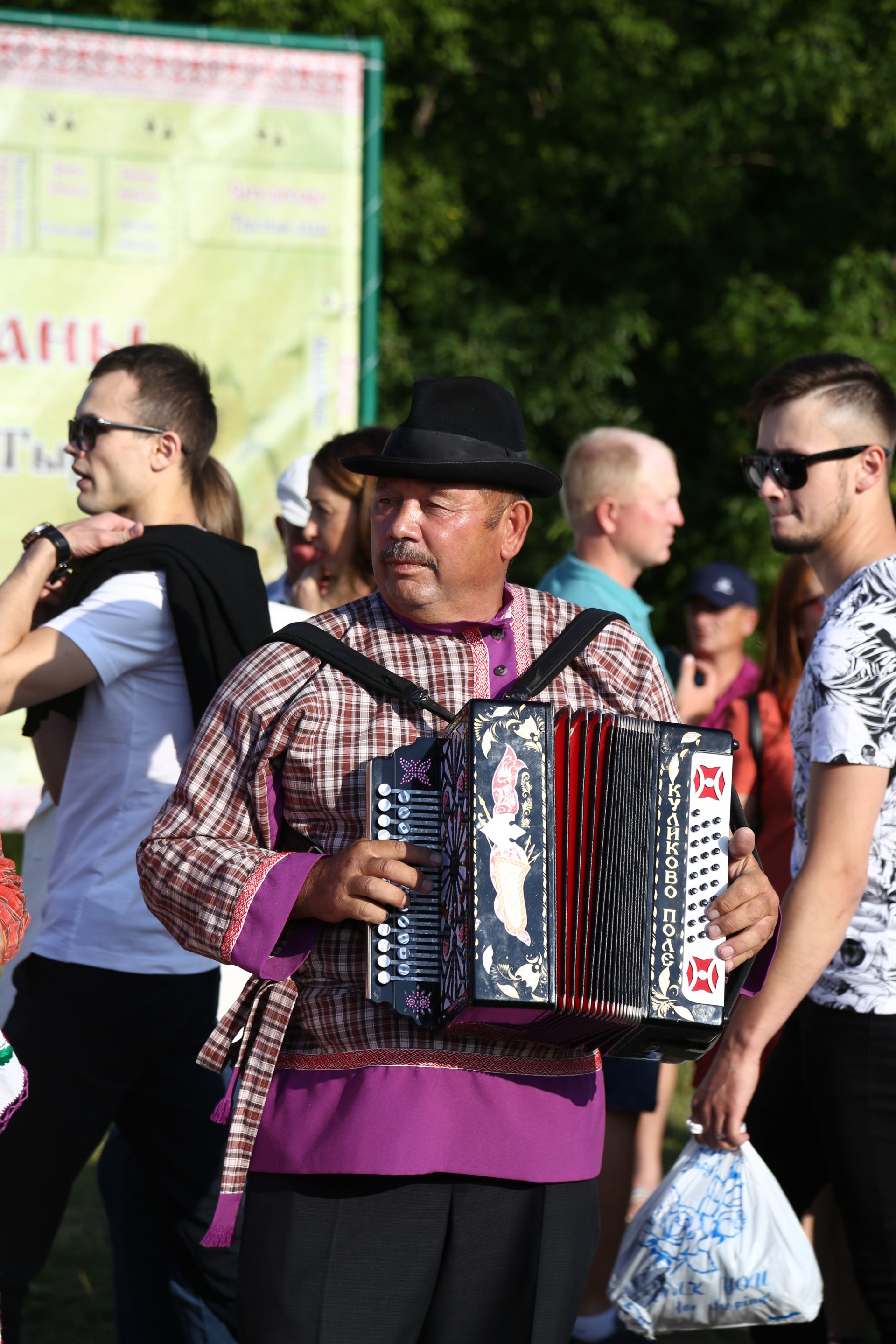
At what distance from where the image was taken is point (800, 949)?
2818 mm

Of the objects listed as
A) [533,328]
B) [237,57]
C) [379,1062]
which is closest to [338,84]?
[237,57]

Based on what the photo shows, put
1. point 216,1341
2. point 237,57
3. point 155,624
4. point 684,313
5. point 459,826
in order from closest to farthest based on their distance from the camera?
1. point 459,826
2. point 155,624
3. point 216,1341
4. point 237,57
5. point 684,313

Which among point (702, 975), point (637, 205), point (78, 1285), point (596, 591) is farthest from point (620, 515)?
point (637, 205)

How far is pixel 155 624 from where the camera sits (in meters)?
3.02

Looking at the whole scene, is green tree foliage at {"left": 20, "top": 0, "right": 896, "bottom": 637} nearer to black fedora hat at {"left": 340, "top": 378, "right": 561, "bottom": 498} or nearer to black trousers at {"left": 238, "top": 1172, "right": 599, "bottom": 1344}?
black fedora hat at {"left": 340, "top": 378, "right": 561, "bottom": 498}

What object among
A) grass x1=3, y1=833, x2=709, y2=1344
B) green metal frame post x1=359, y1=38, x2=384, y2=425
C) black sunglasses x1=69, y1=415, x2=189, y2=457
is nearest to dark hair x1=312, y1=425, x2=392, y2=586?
black sunglasses x1=69, y1=415, x2=189, y2=457

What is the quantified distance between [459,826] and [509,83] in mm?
14094

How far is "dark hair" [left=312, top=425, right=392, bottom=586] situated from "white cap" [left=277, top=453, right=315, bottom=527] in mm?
545

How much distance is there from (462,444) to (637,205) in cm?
1263

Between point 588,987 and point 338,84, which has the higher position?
point 338,84

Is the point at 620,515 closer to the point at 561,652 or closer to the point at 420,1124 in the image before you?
the point at 561,652

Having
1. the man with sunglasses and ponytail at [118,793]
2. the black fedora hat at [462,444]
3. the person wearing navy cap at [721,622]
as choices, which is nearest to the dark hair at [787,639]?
the person wearing navy cap at [721,622]

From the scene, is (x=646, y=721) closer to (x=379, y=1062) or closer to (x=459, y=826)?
(x=459, y=826)

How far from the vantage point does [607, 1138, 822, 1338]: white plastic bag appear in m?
2.97
